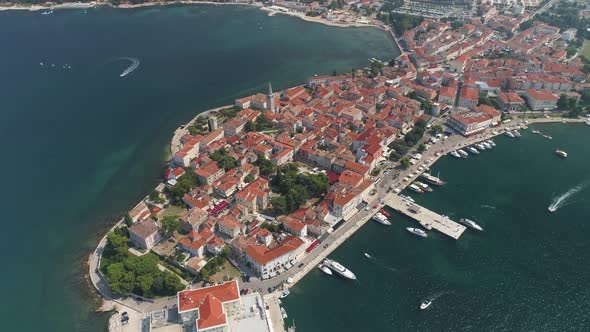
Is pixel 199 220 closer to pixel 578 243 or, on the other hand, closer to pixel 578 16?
pixel 578 243

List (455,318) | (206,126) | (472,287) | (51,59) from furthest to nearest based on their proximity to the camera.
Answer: (51,59)
(206,126)
(472,287)
(455,318)

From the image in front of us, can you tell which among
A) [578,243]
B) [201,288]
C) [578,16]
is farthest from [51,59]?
[578,16]

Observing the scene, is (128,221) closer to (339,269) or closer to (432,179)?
(339,269)

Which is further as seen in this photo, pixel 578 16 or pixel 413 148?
pixel 578 16

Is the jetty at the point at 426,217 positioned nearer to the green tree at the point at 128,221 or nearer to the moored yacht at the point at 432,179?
the moored yacht at the point at 432,179

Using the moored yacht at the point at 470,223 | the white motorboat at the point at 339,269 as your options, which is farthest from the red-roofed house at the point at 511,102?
the white motorboat at the point at 339,269

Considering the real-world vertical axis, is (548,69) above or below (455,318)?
above

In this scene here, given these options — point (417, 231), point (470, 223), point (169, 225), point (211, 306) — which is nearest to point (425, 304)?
point (417, 231)
